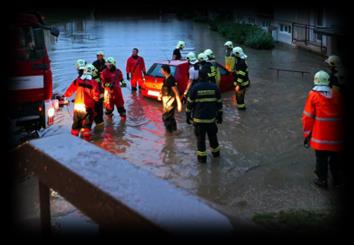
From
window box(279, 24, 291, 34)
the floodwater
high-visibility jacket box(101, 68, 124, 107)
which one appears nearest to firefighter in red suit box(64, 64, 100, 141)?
the floodwater

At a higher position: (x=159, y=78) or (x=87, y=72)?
(x=87, y=72)

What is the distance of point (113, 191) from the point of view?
1813 mm

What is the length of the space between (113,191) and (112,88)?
9.71 m

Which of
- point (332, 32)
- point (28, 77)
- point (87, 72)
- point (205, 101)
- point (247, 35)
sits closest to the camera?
point (205, 101)

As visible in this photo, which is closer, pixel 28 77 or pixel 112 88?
pixel 28 77

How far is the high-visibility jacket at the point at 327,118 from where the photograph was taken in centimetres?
680

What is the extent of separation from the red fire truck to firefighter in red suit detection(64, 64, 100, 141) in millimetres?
838

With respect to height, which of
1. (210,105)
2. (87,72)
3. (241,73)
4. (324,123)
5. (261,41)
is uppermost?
(261,41)

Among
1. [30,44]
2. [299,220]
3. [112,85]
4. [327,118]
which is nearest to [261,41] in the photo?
[112,85]

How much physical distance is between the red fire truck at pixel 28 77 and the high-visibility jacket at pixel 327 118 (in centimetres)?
505

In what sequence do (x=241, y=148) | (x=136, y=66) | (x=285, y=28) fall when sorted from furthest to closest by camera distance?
(x=285, y=28)
(x=136, y=66)
(x=241, y=148)

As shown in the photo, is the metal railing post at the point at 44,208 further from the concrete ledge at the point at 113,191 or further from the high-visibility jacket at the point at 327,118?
the high-visibility jacket at the point at 327,118

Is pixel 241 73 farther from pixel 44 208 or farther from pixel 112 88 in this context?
pixel 44 208

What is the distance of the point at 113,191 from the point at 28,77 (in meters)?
7.25
